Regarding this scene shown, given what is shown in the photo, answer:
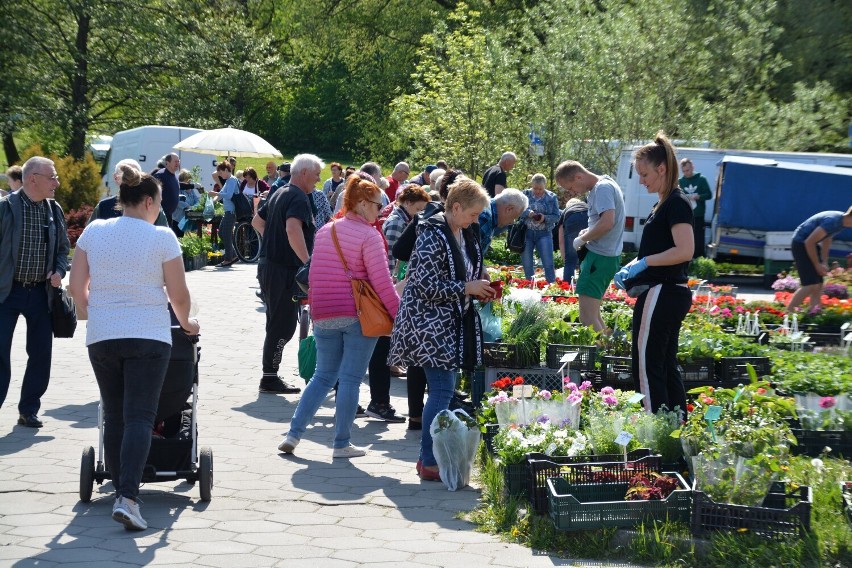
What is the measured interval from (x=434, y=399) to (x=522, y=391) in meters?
0.55

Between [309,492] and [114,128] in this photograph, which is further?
[114,128]

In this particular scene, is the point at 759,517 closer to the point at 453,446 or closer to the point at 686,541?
the point at 686,541

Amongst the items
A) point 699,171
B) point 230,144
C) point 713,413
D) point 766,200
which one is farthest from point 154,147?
point 713,413

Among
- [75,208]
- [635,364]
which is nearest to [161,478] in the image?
[635,364]

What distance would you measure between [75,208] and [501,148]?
9989mm

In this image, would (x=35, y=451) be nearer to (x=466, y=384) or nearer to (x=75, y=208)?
(x=466, y=384)

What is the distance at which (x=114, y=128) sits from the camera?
36.1m

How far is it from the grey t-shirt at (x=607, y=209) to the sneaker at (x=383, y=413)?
214 centimetres

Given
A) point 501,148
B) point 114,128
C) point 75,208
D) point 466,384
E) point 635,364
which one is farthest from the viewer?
point 114,128

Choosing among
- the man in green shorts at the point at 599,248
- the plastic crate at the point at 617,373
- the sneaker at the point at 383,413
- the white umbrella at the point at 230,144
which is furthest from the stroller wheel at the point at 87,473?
the white umbrella at the point at 230,144

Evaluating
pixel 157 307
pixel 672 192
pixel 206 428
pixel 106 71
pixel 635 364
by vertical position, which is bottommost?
pixel 206 428

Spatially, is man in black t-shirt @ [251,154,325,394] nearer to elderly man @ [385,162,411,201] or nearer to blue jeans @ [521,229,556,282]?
blue jeans @ [521,229,556,282]

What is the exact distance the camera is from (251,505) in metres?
6.32

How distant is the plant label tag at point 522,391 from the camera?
7094mm
